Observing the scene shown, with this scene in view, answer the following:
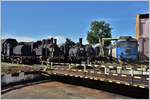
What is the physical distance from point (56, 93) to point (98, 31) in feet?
197

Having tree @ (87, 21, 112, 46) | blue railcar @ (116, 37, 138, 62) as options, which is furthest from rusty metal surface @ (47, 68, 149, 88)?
tree @ (87, 21, 112, 46)

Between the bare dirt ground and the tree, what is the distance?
54.3 metres

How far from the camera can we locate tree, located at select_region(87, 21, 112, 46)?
77.1 m

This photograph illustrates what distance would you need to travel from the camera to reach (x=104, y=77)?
70.5 ft

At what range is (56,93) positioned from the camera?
2025cm

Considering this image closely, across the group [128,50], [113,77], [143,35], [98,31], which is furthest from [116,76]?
[98,31]

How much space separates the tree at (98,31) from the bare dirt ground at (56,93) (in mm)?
54281

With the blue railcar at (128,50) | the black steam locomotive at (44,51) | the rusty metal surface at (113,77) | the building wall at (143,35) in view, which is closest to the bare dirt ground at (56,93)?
the rusty metal surface at (113,77)

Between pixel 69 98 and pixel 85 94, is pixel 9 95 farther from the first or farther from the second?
pixel 85 94

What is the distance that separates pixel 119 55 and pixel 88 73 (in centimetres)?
1961

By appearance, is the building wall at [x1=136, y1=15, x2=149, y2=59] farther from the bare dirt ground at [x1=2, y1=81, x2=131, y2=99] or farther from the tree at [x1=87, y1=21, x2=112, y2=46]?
the bare dirt ground at [x1=2, y1=81, x2=131, y2=99]

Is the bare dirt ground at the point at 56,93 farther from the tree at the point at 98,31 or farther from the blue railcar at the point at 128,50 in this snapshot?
the tree at the point at 98,31

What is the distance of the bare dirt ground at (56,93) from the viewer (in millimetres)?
18906

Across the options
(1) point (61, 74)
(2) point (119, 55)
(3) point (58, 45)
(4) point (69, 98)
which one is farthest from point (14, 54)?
(4) point (69, 98)
